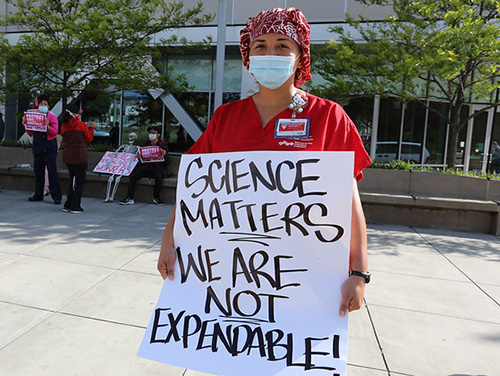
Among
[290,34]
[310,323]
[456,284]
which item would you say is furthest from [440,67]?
[310,323]

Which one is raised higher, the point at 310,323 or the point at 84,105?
the point at 84,105

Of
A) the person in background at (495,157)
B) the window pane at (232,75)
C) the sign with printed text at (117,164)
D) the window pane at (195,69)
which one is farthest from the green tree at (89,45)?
the person in background at (495,157)

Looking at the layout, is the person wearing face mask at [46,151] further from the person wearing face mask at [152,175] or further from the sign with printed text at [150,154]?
the sign with printed text at [150,154]

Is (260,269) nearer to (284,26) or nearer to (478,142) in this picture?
(284,26)

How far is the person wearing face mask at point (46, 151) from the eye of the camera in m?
7.89

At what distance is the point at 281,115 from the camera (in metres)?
1.71

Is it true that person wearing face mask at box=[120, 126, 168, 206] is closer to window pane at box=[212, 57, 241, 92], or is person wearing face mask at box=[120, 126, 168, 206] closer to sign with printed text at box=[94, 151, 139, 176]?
sign with printed text at box=[94, 151, 139, 176]

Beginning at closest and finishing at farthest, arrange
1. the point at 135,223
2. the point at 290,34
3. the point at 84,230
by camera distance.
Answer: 1. the point at 290,34
2. the point at 84,230
3. the point at 135,223

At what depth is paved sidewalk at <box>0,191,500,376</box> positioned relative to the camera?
110 inches

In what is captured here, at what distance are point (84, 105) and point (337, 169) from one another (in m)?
16.6

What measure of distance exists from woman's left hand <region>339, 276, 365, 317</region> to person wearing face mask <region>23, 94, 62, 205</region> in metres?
7.72

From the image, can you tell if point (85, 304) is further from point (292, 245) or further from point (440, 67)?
point (440, 67)

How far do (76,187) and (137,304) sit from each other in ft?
14.3

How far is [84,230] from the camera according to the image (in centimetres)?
604
